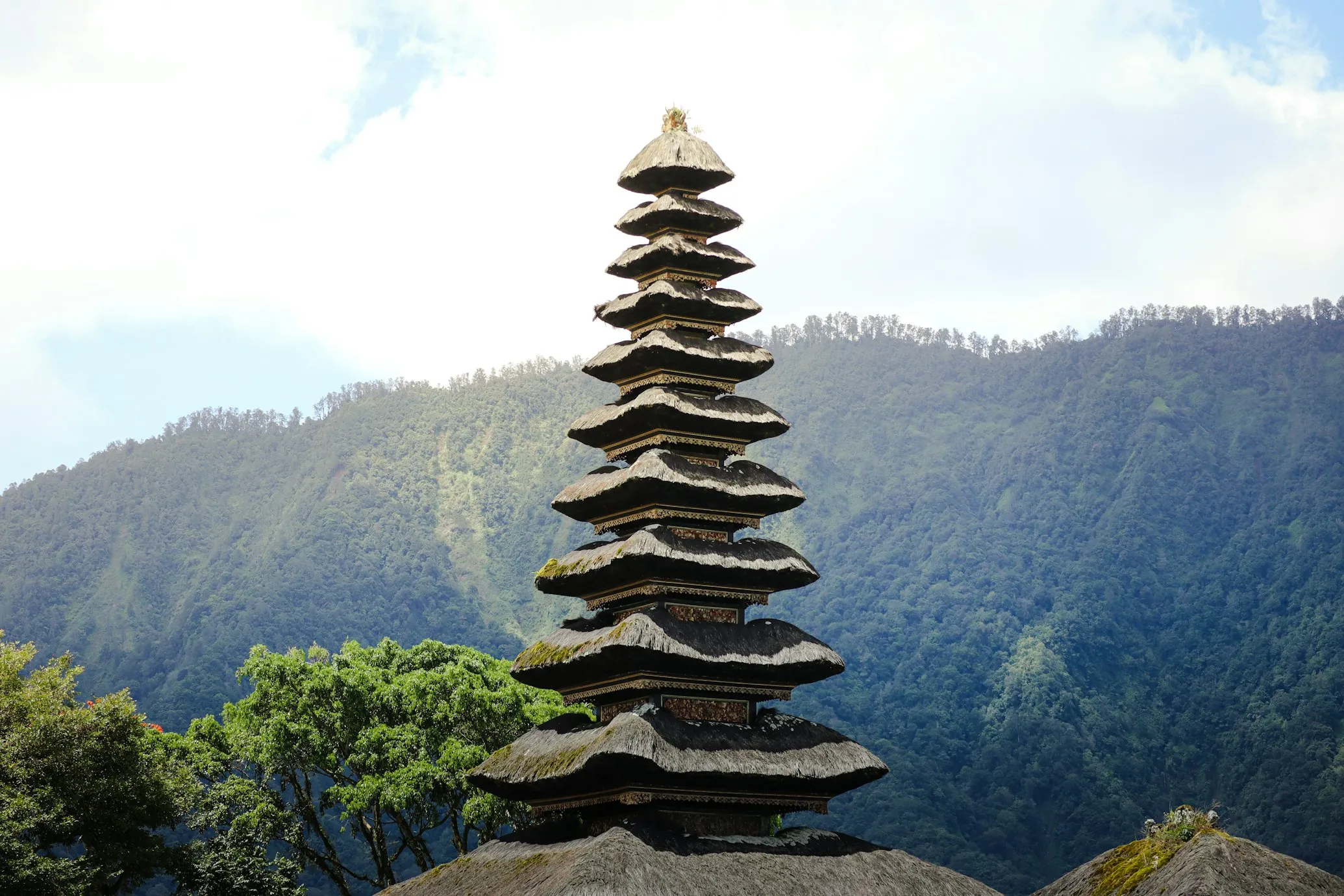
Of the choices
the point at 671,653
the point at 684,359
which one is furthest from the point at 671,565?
the point at 684,359

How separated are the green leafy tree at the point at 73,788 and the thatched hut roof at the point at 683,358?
521 inches

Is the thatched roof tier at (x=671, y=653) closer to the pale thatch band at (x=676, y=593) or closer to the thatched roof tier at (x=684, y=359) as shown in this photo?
the pale thatch band at (x=676, y=593)

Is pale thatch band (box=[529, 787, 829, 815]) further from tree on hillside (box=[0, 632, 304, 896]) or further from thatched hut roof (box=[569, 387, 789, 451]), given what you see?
tree on hillside (box=[0, 632, 304, 896])

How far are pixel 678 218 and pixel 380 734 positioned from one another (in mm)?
18256

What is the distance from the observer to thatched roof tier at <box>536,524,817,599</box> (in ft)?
85.9

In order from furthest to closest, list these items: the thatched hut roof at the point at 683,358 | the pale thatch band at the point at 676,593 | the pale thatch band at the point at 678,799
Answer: the thatched hut roof at the point at 683,358
the pale thatch band at the point at 676,593
the pale thatch band at the point at 678,799

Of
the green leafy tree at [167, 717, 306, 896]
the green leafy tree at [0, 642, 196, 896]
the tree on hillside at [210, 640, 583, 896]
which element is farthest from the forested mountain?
the green leafy tree at [0, 642, 196, 896]

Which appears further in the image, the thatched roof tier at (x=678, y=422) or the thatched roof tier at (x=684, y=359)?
the thatched roof tier at (x=684, y=359)

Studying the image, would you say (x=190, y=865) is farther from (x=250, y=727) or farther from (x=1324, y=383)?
(x=1324, y=383)

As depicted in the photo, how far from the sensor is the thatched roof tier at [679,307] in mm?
28844

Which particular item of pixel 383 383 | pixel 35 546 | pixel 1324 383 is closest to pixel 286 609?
pixel 35 546

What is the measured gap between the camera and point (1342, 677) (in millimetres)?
93688

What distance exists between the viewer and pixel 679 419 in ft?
91.3

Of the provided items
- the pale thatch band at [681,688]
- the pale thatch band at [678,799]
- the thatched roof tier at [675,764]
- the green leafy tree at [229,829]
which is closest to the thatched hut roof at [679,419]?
the pale thatch band at [681,688]
